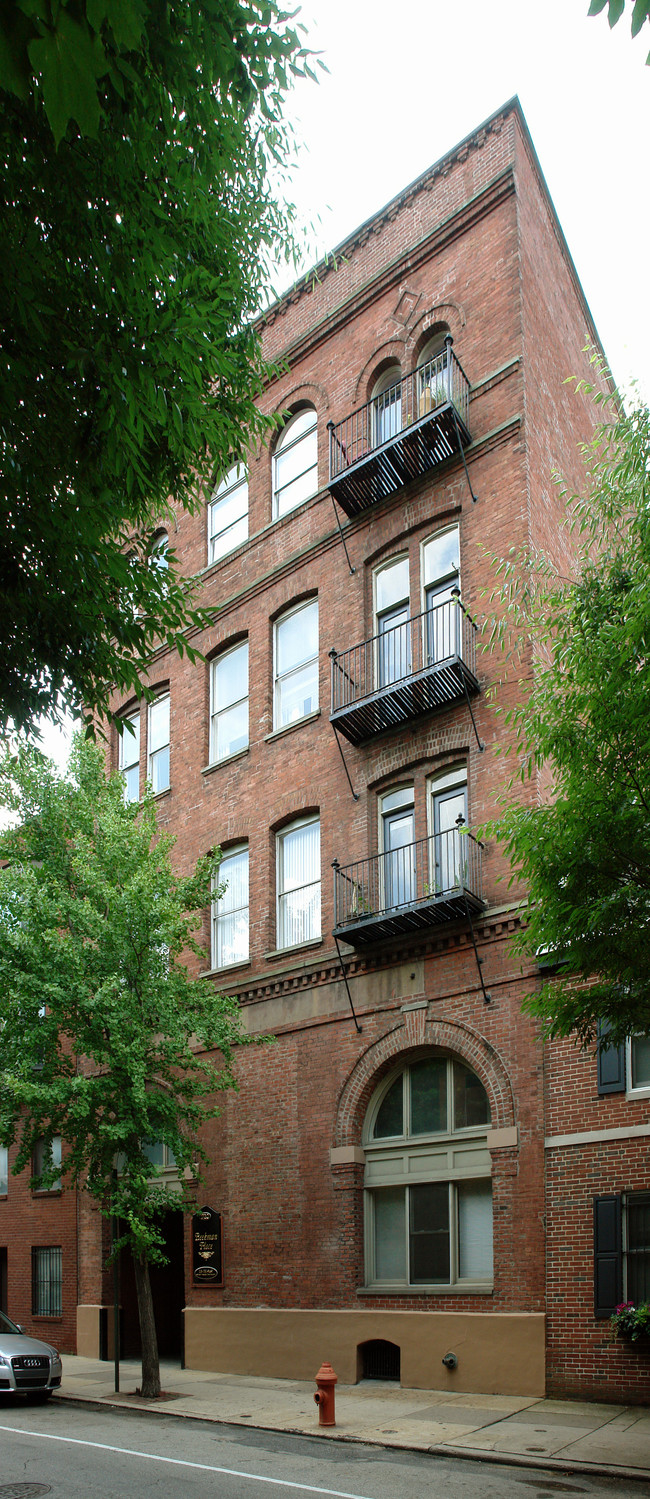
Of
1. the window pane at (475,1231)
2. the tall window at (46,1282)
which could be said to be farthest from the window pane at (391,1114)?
the tall window at (46,1282)

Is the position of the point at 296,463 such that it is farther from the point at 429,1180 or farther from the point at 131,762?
the point at 429,1180

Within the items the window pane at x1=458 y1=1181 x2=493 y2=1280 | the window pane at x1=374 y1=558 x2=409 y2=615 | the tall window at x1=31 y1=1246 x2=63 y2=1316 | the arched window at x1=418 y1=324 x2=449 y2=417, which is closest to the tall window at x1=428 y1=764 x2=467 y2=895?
the window pane at x1=374 y1=558 x2=409 y2=615

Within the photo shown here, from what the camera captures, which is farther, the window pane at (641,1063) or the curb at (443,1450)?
the window pane at (641,1063)

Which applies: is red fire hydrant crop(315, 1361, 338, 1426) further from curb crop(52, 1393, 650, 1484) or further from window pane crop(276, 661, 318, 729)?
window pane crop(276, 661, 318, 729)

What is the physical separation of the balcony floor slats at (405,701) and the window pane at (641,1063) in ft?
18.0

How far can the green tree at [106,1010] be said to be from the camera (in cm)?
1661

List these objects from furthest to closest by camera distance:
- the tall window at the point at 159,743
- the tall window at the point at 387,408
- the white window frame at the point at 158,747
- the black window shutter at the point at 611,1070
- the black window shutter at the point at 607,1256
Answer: the tall window at the point at 159,743 < the white window frame at the point at 158,747 < the tall window at the point at 387,408 < the black window shutter at the point at 611,1070 < the black window shutter at the point at 607,1256

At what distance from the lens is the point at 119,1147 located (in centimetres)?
1700

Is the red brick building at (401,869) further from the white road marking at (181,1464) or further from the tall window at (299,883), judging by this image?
the white road marking at (181,1464)

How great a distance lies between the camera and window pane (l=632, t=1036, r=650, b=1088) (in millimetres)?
14344

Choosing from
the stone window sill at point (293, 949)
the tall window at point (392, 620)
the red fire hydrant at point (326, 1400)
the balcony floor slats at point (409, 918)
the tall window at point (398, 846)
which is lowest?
the red fire hydrant at point (326, 1400)

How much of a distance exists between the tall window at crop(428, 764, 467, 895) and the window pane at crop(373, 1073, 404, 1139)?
10.6 feet

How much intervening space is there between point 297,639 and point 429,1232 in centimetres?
1041

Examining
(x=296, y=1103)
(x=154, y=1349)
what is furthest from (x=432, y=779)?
(x=154, y=1349)
